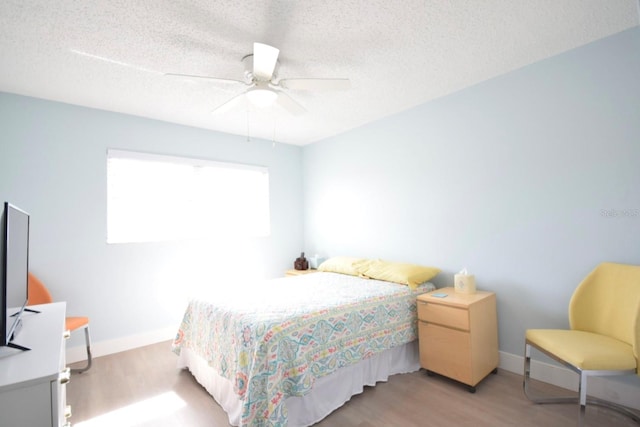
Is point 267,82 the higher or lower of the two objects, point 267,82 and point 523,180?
the higher

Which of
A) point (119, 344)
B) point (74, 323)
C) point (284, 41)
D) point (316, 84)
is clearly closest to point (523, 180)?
point (316, 84)

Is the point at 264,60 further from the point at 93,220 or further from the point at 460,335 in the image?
the point at 93,220

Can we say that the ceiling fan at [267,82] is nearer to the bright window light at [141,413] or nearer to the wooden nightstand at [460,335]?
the wooden nightstand at [460,335]

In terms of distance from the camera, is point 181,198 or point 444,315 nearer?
point 444,315

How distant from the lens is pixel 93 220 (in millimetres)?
3164

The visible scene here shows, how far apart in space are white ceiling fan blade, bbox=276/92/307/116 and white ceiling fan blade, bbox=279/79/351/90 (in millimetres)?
127

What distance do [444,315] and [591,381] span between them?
3.47ft

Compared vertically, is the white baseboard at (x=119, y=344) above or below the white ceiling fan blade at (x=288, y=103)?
below

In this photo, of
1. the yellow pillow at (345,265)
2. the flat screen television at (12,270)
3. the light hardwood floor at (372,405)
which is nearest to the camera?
the flat screen television at (12,270)

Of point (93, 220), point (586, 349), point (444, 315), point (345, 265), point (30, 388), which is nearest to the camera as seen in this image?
point (30, 388)

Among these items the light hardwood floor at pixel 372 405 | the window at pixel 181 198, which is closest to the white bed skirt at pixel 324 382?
the light hardwood floor at pixel 372 405

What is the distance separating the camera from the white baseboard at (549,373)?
2051 millimetres

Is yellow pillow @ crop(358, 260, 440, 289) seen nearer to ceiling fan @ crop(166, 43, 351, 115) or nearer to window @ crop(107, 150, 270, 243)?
ceiling fan @ crop(166, 43, 351, 115)

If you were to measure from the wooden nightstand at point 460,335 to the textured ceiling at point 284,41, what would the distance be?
192 cm
